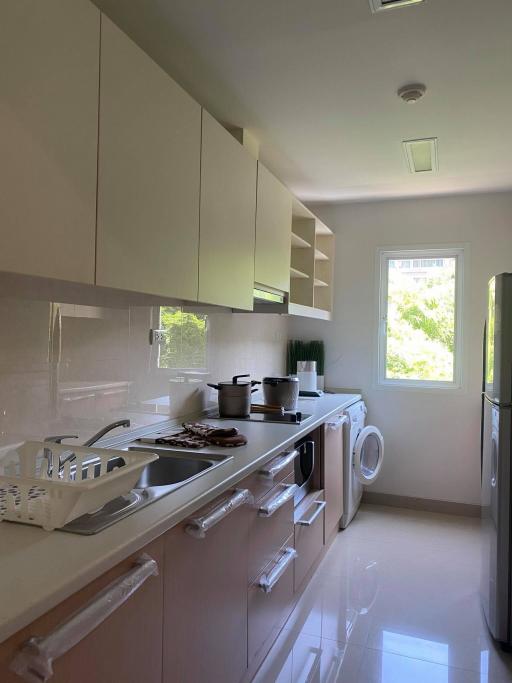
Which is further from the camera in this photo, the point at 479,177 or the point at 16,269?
the point at 479,177

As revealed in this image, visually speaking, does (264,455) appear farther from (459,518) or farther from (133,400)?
(459,518)

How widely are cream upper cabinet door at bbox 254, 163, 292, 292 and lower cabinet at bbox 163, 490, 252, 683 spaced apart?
1361mm

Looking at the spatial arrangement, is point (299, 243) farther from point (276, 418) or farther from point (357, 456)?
point (357, 456)

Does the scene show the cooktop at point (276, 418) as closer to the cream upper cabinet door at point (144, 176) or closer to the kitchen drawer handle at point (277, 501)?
the kitchen drawer handle at point (277, 501)

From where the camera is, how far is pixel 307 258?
12.5 ft

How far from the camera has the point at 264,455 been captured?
1931 mm

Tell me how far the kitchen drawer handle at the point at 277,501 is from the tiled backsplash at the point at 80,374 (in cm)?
67

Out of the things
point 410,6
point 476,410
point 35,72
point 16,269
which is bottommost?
point 476,410

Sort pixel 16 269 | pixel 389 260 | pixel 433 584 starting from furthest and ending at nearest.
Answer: pixel 389 260, pixel 433 584, pixel 16 269

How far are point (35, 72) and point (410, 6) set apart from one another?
51.0 inches

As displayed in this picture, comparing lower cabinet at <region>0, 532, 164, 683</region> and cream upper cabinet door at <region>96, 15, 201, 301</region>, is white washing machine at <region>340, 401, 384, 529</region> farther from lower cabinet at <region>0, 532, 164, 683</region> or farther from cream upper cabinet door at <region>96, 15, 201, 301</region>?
lower cabinet at <region>0, 532, 164, 683</region>

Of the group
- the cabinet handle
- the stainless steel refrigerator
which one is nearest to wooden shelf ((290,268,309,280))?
the cabinet handle

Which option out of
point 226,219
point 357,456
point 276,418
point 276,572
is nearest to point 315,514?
point 276,418

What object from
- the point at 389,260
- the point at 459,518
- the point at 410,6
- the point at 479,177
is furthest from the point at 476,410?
the point at 410,6
